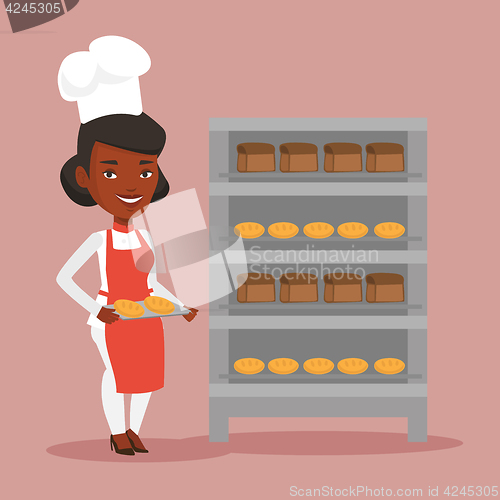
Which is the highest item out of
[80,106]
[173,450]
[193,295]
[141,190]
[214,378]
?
[80,106]

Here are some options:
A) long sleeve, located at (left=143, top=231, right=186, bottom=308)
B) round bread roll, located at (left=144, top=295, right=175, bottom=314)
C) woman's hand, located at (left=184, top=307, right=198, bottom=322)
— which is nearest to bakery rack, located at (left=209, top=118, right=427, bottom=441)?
woman's hand, located at (left=184, top=307, right=198, bottom=322)

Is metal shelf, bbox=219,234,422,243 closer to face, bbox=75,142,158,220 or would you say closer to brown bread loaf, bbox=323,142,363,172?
brown bread loaf, bbox=323,142,363,172

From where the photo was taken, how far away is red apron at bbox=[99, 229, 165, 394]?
7.74 meters

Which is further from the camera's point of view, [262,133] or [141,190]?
[262,133]

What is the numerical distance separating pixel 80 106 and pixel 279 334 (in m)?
2.36

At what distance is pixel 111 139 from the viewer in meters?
7.63

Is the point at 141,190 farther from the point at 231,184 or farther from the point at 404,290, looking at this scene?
the point at 404,290

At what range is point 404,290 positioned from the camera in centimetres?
826

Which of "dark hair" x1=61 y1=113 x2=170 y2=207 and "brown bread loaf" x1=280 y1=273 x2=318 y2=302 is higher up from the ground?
"dark hair" x1=61 y1=113 x2=170 y2=207

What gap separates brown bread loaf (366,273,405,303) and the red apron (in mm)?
1648

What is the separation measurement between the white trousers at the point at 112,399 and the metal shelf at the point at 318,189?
4.56 feet

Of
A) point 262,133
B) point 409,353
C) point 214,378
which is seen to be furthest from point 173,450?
point 262,133

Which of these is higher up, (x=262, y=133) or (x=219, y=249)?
(x=262, y=133)

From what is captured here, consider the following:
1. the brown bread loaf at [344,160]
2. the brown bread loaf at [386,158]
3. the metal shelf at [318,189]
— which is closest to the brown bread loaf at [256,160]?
the metal shelf at [318,189]
